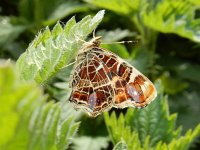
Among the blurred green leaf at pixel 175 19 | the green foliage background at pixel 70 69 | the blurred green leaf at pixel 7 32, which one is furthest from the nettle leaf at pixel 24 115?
the blurred green leaf at pixel 7 32

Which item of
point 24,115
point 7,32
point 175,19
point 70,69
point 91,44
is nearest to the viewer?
point 24,115

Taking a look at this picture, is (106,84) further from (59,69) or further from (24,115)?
(24,115)

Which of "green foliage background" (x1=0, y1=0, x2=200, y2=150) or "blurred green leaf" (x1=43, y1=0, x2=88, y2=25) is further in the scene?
"blurred green leaf" (x1=43, y1=0, x2=88, y2=25)

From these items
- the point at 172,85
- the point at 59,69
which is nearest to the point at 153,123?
the point at 59,69

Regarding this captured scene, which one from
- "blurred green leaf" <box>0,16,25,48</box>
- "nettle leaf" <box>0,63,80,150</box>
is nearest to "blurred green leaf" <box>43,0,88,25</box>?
"blurred green leaf" <box>0,16,25,48</box>

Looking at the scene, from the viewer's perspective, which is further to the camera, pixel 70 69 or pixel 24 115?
pixel 70 69

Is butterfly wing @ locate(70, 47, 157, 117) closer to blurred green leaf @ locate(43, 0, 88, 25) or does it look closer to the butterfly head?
the butterfly head
